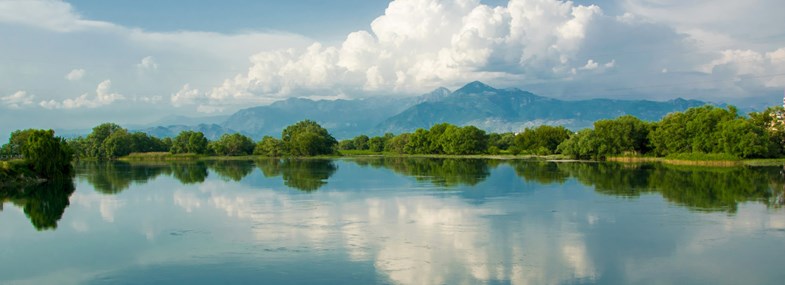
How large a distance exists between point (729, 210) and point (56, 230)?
90.3 feet

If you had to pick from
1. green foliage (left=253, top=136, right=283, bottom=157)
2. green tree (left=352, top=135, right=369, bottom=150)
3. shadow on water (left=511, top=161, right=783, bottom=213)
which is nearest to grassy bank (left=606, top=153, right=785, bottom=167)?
shadow on water (left=511, top=161, right=783, bottom=213)

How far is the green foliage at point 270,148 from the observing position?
12681 centimetres

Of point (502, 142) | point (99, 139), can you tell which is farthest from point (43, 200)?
point (502, 142)

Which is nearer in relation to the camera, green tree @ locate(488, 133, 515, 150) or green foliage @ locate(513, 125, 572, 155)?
green foliage @ locate(513, 125, 572, 155)

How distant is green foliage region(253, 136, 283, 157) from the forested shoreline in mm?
85

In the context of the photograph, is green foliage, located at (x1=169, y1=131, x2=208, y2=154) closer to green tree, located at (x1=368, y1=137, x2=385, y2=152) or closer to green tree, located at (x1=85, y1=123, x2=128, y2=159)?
green tree, located at (x1=85, y1=123, x2=128, y2=159)

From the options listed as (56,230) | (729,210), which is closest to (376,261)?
(56,230)

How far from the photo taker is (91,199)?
3331 centimetres

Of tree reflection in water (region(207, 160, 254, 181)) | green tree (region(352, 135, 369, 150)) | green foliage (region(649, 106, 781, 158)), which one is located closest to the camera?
tree reflection in water (region(207, 160, 254, 181))

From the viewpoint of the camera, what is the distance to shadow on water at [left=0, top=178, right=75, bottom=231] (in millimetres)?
25047

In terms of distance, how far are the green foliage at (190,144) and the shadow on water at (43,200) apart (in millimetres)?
80872

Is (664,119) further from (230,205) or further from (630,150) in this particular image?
(230,205)

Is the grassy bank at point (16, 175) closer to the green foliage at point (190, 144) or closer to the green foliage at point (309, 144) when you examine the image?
the green foliage at point (309, 144)

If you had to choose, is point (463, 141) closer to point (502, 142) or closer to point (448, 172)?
point (502, 142)
